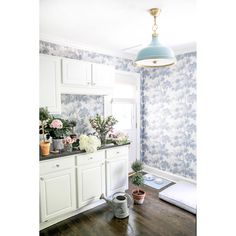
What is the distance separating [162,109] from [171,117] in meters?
0.25

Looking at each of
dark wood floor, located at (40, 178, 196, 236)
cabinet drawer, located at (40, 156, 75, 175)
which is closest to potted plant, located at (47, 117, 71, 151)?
cabinet drawer, located at (40, 156, 75, 175)

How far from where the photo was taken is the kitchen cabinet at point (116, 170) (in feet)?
9.16

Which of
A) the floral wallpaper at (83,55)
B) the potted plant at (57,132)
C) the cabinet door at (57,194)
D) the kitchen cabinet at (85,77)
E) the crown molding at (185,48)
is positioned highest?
the crown molding at (185,48)

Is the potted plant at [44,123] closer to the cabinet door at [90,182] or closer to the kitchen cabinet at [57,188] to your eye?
the kitchen cabinet at [57,188]

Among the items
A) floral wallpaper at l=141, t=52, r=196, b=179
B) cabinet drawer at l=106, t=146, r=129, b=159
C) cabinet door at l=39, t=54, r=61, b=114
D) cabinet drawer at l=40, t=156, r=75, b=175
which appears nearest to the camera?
cabinet drawer at l=40, t=156, r=75, b=175

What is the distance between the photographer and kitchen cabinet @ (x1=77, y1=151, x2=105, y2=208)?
8.20 ft

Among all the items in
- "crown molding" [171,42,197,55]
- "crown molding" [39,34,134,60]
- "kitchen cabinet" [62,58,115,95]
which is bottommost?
"kitchen cabinet" [62,58,115,95]

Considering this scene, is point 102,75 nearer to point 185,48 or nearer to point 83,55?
point 83,55

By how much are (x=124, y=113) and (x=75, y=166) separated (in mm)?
1822

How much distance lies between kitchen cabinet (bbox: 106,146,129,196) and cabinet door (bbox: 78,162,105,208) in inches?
4.1

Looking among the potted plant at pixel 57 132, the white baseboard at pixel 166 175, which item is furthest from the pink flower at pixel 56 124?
the white baseboard at pixel 166 175

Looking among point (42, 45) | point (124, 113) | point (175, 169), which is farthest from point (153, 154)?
point (42, 45)

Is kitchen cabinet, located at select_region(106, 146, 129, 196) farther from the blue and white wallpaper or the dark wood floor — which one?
the blue and white wallpaper
